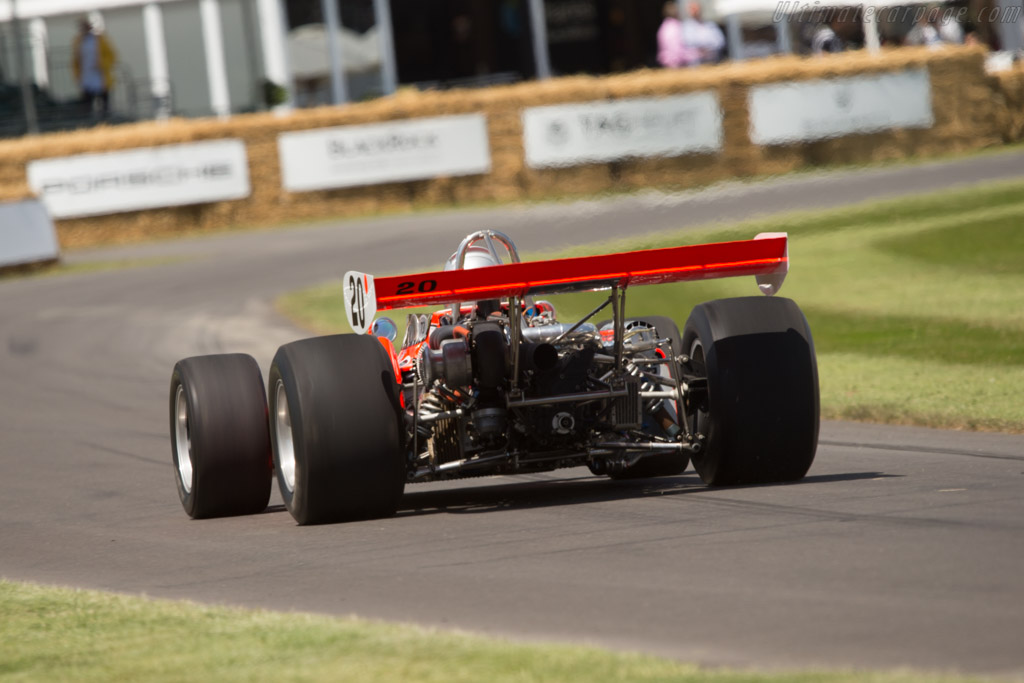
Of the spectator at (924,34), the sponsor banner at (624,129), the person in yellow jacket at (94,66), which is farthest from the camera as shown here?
the person in yellow jacket at (94,66)

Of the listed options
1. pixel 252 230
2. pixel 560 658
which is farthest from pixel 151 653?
pixel 252 230

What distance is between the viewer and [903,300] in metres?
16.4

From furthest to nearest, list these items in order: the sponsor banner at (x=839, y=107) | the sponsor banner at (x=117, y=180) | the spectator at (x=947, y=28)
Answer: the spectator at (x=947, y=28) < the sponsor banner at (x=117, y=180) < the sponsor banner at (x=839, y=107)

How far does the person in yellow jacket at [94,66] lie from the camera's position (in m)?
31.1

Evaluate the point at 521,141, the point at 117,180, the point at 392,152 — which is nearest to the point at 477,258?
the point at 521,141

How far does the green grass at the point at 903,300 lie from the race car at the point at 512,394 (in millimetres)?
2943

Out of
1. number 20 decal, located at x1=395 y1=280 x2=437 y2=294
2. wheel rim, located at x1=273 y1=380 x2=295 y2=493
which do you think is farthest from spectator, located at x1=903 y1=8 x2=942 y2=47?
number 20 decal, located at x1=395 y1=280 x2=437 y2=294

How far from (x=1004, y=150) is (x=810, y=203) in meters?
5.85

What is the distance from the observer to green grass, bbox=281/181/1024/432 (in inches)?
442

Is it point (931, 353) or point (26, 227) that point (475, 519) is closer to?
point (931, 353)

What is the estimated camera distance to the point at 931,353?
42.9ft

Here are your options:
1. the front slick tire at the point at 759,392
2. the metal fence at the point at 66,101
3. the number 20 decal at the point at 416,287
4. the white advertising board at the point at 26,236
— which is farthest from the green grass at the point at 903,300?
the metal fence at the point at 66,101

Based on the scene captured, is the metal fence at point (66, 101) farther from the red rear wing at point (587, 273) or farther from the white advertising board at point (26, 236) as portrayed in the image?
the red rear wing at point (587, 273)

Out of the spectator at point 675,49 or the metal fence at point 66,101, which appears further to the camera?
the metal fence at point 66,101
